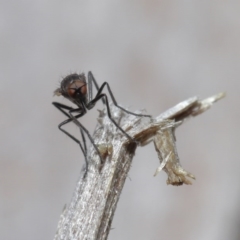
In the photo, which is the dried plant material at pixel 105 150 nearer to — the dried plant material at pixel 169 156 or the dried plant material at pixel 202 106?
the dried plant material at pixel 169 156

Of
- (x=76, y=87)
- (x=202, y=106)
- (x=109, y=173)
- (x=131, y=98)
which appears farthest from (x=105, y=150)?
(x=131, y=98)

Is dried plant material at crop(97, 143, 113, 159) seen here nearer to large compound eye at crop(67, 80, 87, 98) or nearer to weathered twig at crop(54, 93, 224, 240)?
weathered twig at crop(54, 93, 224, 240)

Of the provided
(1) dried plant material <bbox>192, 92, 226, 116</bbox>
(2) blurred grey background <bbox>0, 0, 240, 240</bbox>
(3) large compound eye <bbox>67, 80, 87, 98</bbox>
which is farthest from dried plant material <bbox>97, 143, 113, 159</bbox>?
(2) blurred grey background <bbox>0, 0, 240, 240</bbox>

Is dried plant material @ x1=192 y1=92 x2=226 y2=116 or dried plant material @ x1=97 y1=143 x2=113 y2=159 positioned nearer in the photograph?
dried plant material @ x1=97 y1=143 x2=113 y2=159

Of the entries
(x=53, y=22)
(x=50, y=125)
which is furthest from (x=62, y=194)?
(x=53, y=22)

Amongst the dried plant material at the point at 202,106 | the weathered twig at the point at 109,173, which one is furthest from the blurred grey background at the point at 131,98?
the weathered twig at the point at 109,173

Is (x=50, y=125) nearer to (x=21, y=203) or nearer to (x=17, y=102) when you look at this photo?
(x=17, y=102)
